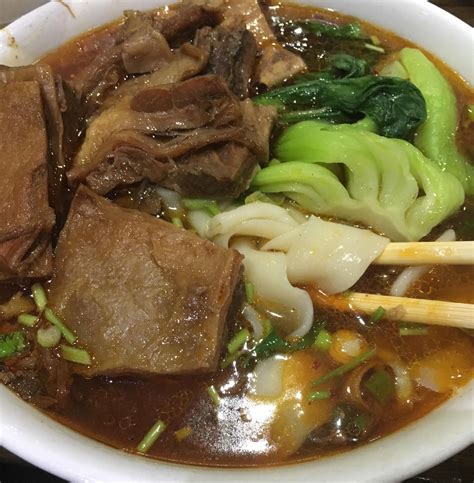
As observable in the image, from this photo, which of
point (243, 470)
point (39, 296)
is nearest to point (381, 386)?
point (243, 470)

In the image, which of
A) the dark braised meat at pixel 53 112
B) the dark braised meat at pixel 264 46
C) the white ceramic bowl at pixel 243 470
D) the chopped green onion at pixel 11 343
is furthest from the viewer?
the dark braised meat at pixel 264 46

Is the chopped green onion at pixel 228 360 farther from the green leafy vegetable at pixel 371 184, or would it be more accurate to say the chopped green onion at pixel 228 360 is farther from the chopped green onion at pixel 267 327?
the green leafy vegetable at pixel 371 184

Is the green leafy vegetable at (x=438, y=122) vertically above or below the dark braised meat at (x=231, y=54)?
above

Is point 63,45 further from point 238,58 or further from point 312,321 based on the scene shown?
point 312,321

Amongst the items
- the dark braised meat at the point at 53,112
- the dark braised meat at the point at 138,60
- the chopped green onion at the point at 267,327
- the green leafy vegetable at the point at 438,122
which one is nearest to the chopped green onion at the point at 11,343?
the dark braised meat at the point at 53,112

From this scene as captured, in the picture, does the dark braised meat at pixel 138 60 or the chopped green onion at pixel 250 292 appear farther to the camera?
the dark braised meat at pixel 138 60

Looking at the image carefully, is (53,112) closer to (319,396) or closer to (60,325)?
(60,325)

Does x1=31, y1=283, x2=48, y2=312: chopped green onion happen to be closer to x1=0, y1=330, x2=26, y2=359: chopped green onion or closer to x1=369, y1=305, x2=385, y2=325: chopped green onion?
x1=0, y1=330, x2=26, y2=359: chopped green onion
